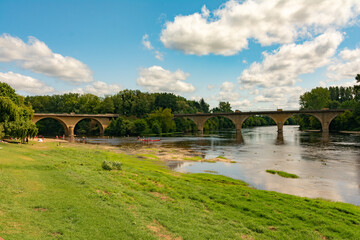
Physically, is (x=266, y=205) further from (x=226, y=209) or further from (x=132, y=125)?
(x=132, y=125)

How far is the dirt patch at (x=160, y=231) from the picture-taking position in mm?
8583

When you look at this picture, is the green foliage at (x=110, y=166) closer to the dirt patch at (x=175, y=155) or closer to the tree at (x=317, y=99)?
the dirt patch at (x=175, y=155)

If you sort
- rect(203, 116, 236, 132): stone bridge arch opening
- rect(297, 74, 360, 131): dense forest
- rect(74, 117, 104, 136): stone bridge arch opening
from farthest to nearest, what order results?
rect(203, 116, 236, 132): stone bridge arch opening
rect(74, 117, 104, 136): stone bridge arch opening
rect(297, 74, 360, 131): dense forest

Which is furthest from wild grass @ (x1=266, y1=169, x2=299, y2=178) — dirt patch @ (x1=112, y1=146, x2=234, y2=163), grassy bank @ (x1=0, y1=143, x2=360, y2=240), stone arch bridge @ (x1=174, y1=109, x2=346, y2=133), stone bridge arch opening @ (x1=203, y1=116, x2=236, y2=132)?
stone bridge arch opening @ (x1=203, y1=116, x2=236, y2=132)

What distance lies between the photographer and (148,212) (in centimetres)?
1067

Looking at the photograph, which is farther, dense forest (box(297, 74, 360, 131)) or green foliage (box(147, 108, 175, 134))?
green foliage (box(147, 108, 175, 134))

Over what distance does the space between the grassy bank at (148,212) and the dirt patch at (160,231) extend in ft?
0.12

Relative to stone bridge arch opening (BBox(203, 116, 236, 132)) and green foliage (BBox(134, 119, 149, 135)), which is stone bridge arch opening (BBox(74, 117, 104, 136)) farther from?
stone bridge arch opening (BBox(203, 116, 236, 132))

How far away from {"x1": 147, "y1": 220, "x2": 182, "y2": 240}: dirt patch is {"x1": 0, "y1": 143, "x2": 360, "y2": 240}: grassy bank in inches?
1.5

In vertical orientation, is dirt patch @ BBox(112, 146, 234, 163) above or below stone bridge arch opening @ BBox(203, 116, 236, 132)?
below

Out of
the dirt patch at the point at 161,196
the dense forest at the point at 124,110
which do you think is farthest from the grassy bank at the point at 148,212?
the dense forest at the point at 124,110

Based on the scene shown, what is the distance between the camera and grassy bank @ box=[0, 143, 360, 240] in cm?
848

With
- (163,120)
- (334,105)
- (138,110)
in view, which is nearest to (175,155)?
(163,120)

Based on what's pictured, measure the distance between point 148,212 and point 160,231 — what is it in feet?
5.98
